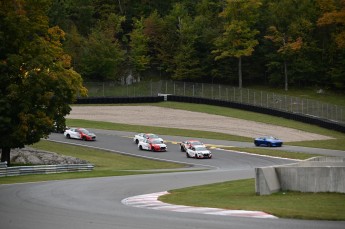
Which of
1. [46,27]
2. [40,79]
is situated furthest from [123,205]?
[46,27]

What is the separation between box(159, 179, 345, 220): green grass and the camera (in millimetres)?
19906

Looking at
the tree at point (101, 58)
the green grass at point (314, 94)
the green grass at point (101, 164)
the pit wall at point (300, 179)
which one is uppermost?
the tree at point (101, 58)

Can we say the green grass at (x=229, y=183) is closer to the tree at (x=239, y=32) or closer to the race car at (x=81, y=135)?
the race car at (x=81, y=135)

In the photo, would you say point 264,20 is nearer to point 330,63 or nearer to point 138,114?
point 330,63

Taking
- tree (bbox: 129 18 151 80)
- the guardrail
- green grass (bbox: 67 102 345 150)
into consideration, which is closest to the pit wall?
the guardrail

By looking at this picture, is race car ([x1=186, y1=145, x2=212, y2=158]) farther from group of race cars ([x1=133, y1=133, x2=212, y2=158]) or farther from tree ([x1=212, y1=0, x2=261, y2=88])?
tree ([x1=212, y1=0, x2=261, y2=88])

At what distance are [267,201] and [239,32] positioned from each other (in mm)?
79573

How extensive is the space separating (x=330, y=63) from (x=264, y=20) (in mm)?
13242

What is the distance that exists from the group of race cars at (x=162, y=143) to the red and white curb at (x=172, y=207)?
Answer: 29019 mm

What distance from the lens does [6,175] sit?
38594 mm

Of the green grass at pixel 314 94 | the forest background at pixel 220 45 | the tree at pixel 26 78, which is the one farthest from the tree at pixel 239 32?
the tree at pixel 26 78

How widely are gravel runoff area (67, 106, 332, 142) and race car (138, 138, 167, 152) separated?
1452 cm

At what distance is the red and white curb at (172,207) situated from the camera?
796 inches

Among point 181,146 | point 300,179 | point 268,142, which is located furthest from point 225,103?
point 300,179
